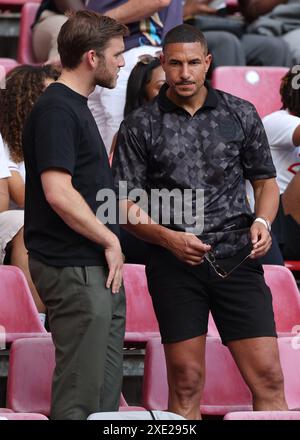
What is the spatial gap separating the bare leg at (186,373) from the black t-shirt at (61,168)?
49 centimetres

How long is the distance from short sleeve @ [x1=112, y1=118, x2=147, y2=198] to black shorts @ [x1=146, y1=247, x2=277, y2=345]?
27cm

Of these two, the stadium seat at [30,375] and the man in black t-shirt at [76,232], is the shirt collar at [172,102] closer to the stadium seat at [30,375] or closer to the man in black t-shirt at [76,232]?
the man in black t-shirt at [76,232]

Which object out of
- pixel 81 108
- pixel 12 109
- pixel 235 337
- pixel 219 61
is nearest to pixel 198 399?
pixel 235 337

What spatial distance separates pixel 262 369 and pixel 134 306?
40.8 inches

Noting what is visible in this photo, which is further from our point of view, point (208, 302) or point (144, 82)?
point (144, 82)

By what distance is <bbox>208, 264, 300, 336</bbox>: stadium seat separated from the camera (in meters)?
5.18

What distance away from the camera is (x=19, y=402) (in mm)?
4273

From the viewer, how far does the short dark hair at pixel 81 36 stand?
3.89 m

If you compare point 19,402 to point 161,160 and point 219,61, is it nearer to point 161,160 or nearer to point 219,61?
point 161,160

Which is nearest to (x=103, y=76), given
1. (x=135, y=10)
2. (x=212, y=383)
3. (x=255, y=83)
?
(x=212, y=383)

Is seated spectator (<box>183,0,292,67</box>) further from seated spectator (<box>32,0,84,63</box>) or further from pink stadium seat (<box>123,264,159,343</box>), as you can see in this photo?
pink stadium seat (<box>123,264,159,343</box>)

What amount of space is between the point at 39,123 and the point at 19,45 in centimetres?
389

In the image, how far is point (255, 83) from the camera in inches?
281

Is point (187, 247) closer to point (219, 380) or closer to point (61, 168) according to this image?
point (61, 168)
